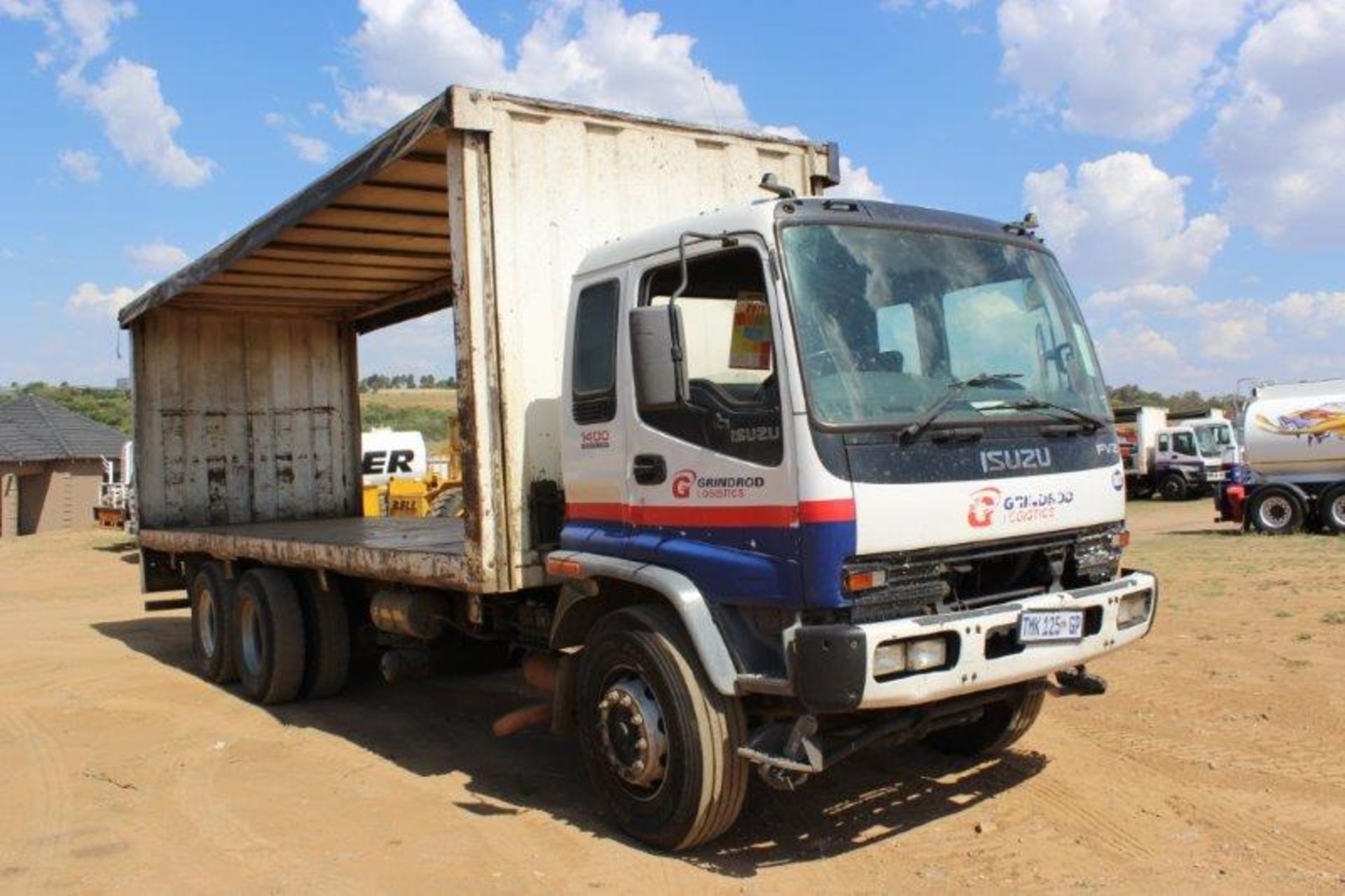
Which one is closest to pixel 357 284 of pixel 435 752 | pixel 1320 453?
pixel 435 752

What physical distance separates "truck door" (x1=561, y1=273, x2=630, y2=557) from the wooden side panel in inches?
254

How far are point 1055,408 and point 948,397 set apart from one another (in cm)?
61

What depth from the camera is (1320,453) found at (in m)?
20.1

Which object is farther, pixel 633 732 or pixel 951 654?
pixel 633 732

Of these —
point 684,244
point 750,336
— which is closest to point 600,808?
point 750,336

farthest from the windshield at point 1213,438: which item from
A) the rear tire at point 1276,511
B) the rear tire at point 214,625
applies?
the rear tire at point 214,625

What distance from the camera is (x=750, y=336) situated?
4566 mm

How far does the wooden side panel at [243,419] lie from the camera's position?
412 inches

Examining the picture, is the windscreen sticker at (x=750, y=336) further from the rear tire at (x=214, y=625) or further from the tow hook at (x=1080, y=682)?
the rear tire at (x=214, y=625)

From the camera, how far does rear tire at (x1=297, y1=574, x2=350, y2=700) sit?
821 centimetres

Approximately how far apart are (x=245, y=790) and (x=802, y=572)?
11.7 feet

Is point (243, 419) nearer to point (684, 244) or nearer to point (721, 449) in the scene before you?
point (684, 244)

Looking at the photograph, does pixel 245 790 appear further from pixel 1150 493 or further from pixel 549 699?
pixel 1150 493

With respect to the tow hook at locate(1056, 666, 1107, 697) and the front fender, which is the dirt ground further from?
the front fender
